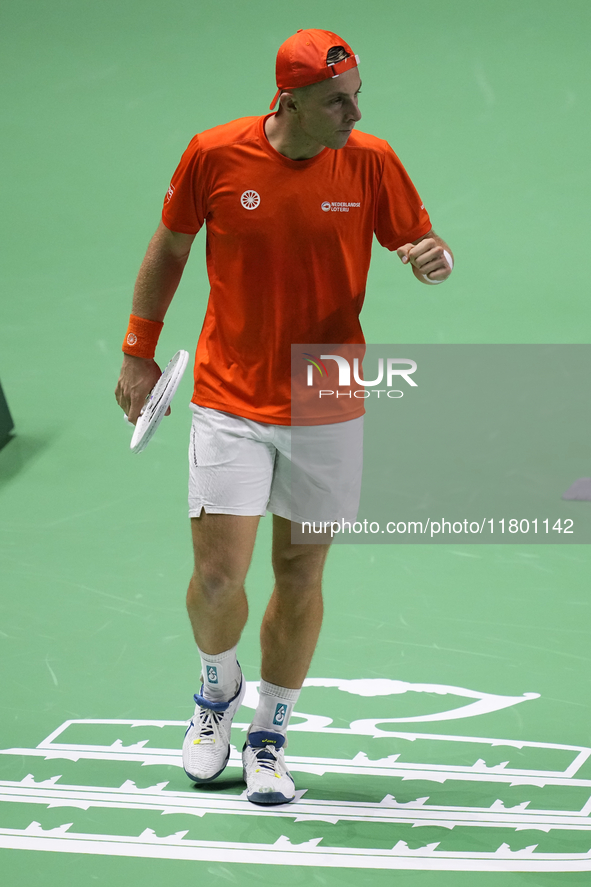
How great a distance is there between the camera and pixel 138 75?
8.08 metres

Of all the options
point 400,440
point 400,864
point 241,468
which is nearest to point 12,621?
point 241,468

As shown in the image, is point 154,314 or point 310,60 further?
point 154,314

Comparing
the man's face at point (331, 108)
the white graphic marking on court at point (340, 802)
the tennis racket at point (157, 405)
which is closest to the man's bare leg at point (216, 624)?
the white graphic marking on court at point (340, 802)

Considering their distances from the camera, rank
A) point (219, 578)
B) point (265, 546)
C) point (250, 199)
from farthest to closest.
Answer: point (265, 546) < point (219, 578) < point (250, 199)

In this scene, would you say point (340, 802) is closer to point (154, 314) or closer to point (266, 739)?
point (266, 739)

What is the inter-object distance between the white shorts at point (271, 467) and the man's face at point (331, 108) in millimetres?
757

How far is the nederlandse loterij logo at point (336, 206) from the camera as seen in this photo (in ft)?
9.37

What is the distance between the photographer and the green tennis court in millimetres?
2961

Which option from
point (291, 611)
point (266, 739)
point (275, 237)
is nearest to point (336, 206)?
point (275, 237)

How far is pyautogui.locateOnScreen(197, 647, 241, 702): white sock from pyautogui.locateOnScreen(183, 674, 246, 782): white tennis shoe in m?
0.02

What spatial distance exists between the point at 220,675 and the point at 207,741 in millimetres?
199

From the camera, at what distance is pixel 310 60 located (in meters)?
2.72

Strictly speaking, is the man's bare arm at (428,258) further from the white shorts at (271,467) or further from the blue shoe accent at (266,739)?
the blue shoe accent at (266,739)

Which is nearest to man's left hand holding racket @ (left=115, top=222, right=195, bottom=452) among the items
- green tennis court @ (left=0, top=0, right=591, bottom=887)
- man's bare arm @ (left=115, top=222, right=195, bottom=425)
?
man's bare arm @ (left=115, top=222, right=195, bottom=425)
